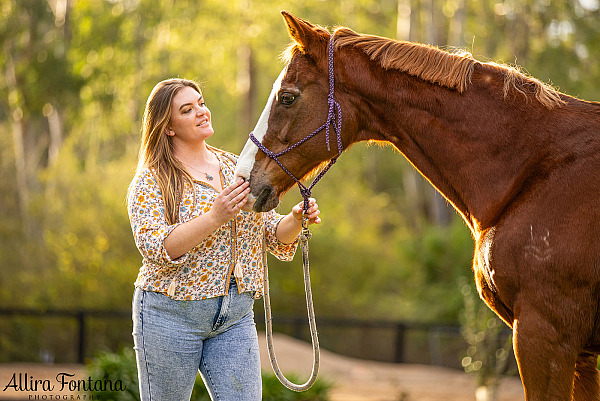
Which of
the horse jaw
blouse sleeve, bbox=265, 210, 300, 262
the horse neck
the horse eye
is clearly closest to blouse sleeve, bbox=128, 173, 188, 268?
the horse jaw

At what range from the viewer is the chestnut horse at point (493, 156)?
2541 millimetres

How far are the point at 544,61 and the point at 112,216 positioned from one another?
1160cm

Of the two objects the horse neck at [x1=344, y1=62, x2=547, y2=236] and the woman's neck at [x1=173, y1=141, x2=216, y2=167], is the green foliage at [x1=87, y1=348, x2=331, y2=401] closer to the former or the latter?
the woman's neck at [x1=173, y1=141, x2=216, y2=167]

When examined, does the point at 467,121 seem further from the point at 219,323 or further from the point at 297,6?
the point at 297,6

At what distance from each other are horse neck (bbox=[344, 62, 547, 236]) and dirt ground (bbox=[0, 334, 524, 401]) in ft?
Result: 15.6

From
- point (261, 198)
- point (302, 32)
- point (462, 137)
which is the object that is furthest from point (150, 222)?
point (462, 137)

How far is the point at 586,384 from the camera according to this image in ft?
9.32

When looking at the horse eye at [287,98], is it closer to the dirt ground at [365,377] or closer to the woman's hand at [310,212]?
the woman's hand at [310,212]

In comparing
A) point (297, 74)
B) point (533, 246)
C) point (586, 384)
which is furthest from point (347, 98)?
point (586, 384)

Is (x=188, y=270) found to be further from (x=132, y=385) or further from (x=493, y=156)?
(x=132, y=385)

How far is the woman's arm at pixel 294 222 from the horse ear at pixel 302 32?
73 centimetres

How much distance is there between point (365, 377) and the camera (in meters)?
9.61

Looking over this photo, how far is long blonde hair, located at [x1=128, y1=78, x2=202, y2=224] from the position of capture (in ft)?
9.51

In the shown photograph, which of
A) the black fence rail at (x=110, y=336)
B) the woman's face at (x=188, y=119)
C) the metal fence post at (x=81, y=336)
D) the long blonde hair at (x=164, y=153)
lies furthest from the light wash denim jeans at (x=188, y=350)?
the metal fence post at (x=81, y=336)
